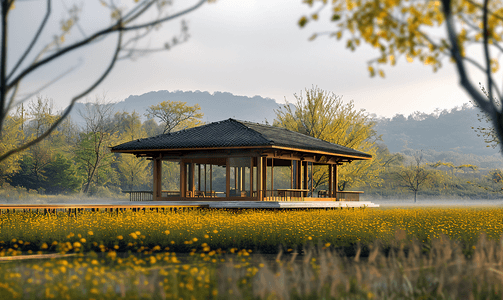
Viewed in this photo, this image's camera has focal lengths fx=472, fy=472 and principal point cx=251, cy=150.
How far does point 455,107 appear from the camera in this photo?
17675 cm

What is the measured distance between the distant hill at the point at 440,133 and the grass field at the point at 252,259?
143 metres

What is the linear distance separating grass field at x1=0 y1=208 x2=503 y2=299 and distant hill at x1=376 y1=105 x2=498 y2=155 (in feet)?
468

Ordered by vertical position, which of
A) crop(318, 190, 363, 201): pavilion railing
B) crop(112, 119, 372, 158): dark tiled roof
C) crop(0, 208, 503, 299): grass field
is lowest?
crop(0, 208, 503, 299): grass field

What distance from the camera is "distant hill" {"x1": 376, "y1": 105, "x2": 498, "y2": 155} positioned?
156 m

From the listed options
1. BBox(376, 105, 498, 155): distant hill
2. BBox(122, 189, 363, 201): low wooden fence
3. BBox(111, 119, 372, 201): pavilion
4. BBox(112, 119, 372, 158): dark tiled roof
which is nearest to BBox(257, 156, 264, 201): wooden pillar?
BBox(111, 119, 372, 201): pavilion

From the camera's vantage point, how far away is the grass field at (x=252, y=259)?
575cm

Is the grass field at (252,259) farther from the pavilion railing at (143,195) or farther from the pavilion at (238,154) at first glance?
Answer: the pavilion railing at (143,195)

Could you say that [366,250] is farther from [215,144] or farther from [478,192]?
[478,192]

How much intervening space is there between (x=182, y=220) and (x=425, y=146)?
15386 cm

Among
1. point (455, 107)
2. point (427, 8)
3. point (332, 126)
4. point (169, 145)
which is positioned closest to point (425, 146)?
point (455, 107)

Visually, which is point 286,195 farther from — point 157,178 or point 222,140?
point 157,178

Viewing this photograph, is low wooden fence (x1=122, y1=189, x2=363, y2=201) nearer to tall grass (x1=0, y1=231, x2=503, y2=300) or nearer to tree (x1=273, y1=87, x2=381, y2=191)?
tree (x1=273, y1=87, x2=381, y2=191)

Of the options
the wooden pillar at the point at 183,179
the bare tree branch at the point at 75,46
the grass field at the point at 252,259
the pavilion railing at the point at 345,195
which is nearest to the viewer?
the bare tree branch at the point at 75,46

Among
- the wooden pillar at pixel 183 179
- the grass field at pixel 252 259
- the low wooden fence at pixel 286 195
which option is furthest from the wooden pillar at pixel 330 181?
the grass field at pixel 252 259
